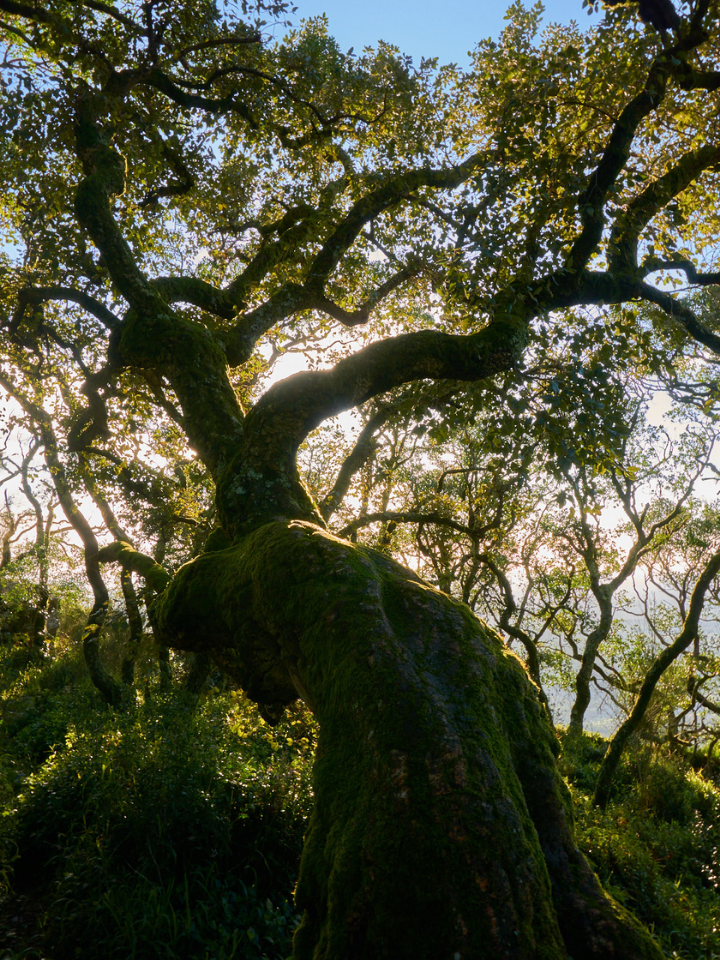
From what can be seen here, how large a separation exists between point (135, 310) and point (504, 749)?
14.8 feet

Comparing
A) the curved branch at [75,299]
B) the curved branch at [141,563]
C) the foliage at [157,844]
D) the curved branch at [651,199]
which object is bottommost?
the foliage at [157,844]

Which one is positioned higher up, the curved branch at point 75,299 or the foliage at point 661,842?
the curved branch at point 75,299

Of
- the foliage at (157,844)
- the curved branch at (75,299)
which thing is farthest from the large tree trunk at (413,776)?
the curved branch at (75,299)

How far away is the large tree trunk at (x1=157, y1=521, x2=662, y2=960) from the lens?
1693 millimetres

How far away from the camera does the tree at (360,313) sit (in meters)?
1.90

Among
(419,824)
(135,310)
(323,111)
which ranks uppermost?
(323,111)

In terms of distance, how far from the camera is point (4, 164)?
666cm

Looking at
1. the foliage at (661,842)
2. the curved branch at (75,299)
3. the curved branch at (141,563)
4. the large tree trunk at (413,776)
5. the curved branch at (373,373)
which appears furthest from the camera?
the foliage at (661,842)

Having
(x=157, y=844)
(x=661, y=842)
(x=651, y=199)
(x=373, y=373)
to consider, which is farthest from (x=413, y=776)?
(x=661, y=842)

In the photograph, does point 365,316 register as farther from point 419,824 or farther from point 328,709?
point 419,824

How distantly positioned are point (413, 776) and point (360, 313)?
627cm

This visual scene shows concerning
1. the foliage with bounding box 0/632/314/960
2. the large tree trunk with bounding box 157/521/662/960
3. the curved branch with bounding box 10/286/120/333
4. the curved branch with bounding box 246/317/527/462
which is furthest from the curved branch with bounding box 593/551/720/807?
the curved branch with bounding box 10/286/120/333

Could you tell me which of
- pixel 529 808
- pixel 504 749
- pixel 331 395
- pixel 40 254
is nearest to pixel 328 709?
pixel 504 749

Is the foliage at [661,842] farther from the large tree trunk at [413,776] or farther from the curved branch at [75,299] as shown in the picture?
the curved branch at [75,299]
